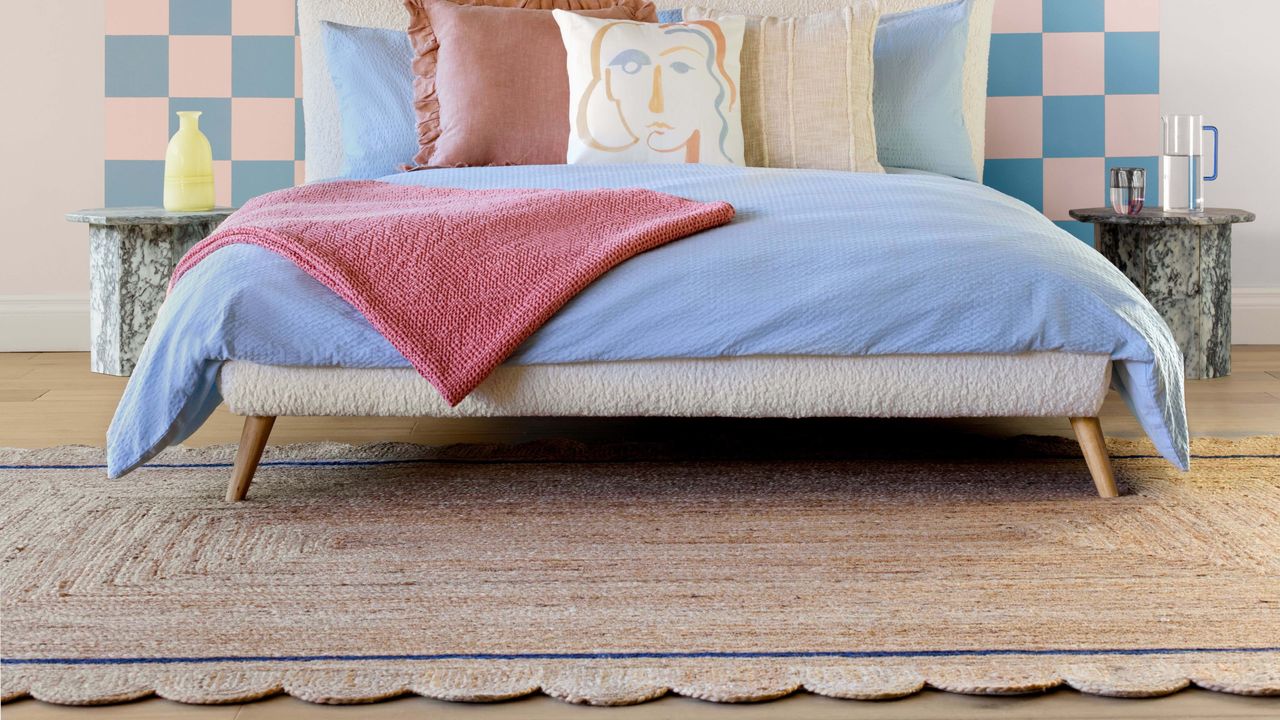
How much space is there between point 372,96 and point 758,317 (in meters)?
1.57

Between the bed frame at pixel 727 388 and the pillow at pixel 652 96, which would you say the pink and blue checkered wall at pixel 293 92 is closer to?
the pillow at pixel 652 96

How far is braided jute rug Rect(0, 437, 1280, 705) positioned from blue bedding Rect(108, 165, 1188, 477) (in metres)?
0.19

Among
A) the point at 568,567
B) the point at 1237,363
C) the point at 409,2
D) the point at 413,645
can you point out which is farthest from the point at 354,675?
the point at 1237,363

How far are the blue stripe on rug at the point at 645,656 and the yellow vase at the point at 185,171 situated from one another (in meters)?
1.85

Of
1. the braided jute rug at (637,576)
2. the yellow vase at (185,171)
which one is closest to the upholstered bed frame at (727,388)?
the braided jute rug at (637,576)

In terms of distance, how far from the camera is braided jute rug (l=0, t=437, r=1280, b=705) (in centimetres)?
134

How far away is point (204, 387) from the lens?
191 cm

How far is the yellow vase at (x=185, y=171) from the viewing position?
3043 mm

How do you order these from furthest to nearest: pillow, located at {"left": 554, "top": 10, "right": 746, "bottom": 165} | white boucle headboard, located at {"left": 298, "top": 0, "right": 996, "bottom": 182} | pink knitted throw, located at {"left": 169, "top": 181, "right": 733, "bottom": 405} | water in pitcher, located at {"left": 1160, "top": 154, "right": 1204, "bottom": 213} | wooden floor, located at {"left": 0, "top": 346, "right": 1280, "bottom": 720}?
white boucle headboard, located at {"left": 298, "top": 0, "right": 996, "bottom": 182}, water in pitcher, located at {"left": 1160, "top": 154, "right": 1204, "bottom": 213}, pillow, located at {"left": 554, "top": 10, "right": 746, "bottom": 165}, pink knitted throw, located at {"left": 169, "top": 181, "right": 733, "bottom": 405}, wooden floor, located at {"left": 0, "top": 346, "right": 1280, "bottom": 720}

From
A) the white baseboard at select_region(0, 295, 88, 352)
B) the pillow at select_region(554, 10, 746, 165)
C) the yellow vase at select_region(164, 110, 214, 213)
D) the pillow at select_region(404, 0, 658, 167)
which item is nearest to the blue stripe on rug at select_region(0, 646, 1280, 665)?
the pillow at select_region(554, 10, 746, 165)

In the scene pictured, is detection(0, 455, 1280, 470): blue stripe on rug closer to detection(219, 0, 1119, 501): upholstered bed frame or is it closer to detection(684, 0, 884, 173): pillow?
detection(219, 0, 1119, 501): upholstered bed frame

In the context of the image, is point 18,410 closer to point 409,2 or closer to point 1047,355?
point 409,2

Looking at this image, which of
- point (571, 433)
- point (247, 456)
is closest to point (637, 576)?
point (247, 456)

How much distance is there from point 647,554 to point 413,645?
1.30 ft
